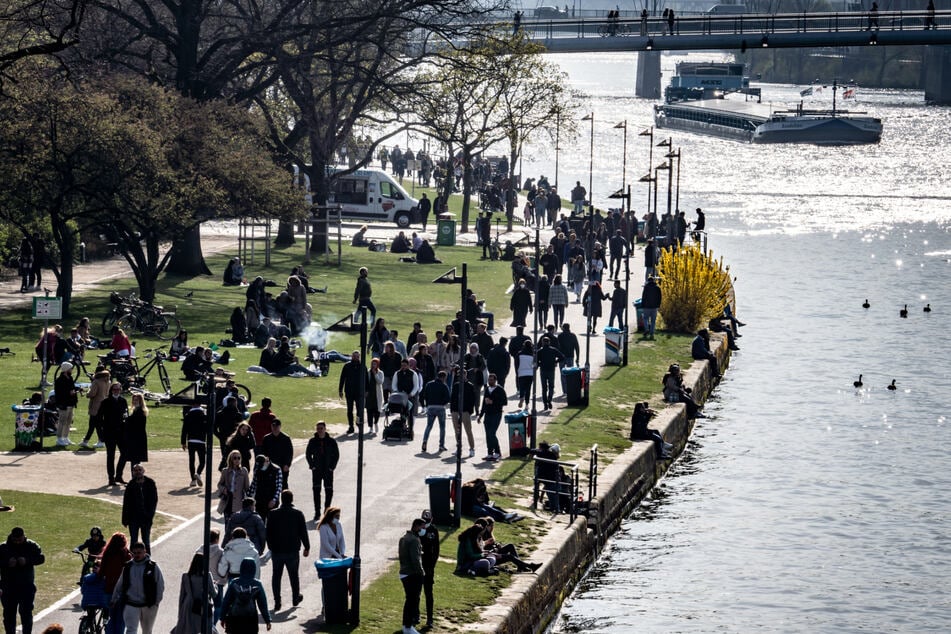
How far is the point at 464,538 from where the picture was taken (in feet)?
73.9

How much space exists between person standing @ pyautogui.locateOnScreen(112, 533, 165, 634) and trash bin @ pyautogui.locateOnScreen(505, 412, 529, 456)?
478 inches

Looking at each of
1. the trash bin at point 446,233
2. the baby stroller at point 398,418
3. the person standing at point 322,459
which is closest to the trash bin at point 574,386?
the baby stroller at point 398,418

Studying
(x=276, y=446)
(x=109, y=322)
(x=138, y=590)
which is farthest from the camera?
(x=109, y=322)

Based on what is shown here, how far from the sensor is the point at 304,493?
82.2 feet

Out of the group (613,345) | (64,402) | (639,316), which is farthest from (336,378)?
(639,316)

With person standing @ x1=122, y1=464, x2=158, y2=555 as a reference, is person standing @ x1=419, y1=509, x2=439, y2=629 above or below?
below

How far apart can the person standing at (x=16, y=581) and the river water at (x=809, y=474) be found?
9214 mm

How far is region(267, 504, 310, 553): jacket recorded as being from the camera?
19.5 m

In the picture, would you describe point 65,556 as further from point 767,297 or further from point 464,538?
point 767,297

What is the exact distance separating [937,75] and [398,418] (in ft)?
534

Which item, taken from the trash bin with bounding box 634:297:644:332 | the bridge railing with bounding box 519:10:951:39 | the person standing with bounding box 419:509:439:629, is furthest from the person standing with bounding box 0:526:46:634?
the bridge railing with bounding box 519:10:951:39

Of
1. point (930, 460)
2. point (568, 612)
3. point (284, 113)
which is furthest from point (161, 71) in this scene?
point (568, 612)

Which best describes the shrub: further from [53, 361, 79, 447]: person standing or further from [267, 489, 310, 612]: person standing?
[267, 489, 310, 612]: person standing

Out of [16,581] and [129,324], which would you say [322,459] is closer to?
[16,581]
